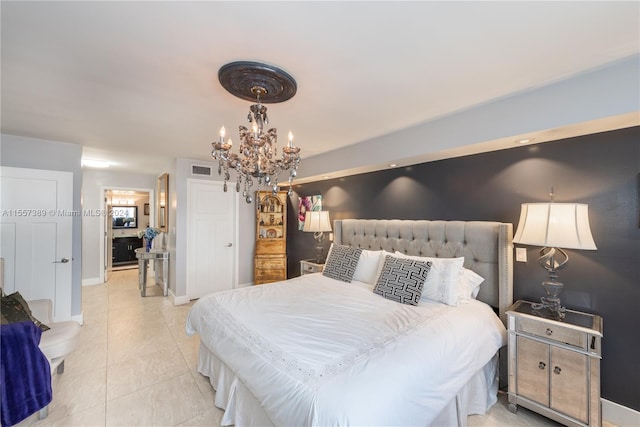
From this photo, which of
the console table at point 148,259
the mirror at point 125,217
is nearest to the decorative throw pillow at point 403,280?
the console table at point 148,259

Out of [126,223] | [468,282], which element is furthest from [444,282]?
[126,223]

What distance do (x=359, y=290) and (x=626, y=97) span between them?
7.89 ft

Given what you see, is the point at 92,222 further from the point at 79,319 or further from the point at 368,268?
the point at 368,268

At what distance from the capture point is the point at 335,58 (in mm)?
1622

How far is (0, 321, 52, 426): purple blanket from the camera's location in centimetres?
167

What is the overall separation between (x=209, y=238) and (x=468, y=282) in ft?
13.4

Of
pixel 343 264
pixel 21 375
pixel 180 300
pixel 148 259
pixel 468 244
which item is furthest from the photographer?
pixel 148 259

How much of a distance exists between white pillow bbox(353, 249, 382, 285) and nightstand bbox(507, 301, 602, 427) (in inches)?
50.6

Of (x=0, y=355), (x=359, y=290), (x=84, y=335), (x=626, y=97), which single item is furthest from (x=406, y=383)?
(x=84, y=335)

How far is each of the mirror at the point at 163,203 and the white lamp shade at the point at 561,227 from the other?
541 cm

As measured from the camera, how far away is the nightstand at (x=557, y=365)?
1743 millimetres

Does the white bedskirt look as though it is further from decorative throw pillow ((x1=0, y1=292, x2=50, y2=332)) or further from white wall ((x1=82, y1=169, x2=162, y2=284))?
white wall ((x1=82, y1=169, x2=162, y2=284))

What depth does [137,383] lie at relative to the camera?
2324 mm

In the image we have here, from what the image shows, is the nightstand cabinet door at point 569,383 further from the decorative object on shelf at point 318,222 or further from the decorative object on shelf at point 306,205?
the decorative object on shelf at point 306,205
